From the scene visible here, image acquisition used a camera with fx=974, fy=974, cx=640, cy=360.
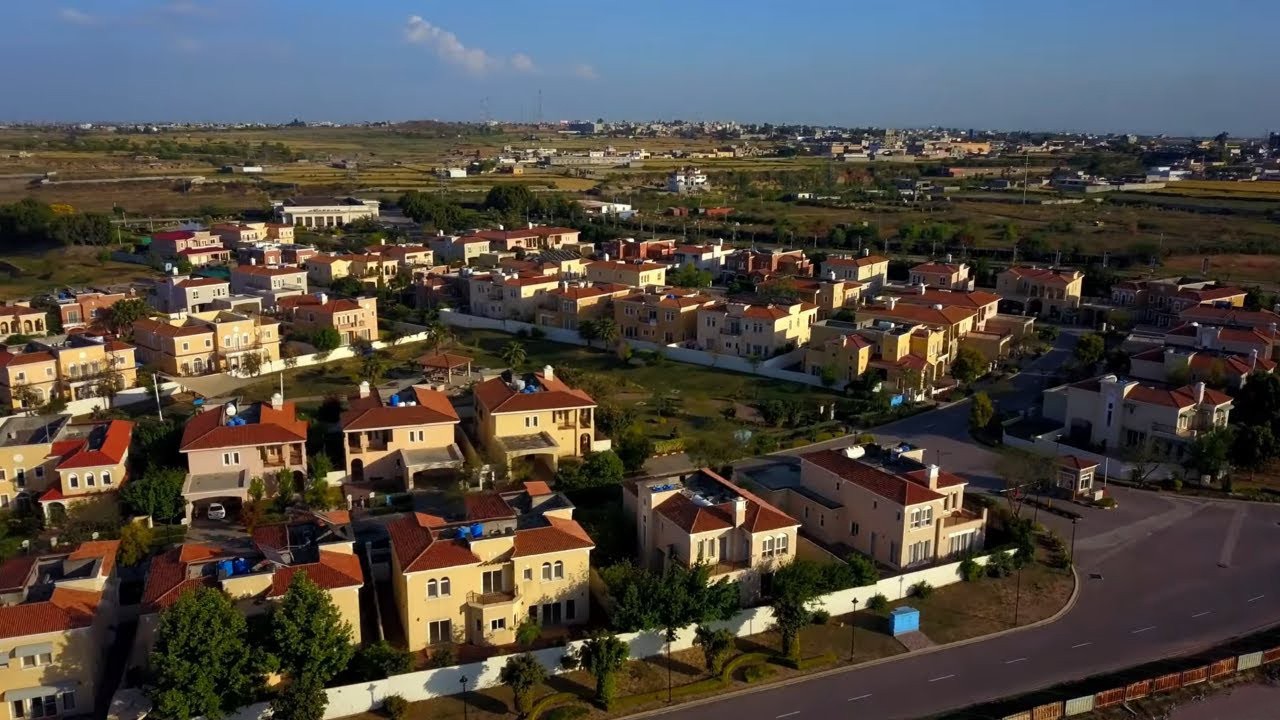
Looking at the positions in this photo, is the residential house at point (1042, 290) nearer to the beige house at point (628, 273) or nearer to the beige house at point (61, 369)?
the beige house at point (628, 273)

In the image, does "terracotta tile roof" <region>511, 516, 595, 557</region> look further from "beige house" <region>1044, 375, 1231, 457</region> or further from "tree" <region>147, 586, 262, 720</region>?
"beige house" <region>1044, 375, 1231, 457</region>

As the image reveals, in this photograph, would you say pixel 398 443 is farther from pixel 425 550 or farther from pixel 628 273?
pixel 628 273

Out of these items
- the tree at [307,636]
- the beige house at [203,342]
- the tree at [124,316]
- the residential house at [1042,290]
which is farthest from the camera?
the residential house at [1042,290]

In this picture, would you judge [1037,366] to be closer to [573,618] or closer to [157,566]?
[573,618]

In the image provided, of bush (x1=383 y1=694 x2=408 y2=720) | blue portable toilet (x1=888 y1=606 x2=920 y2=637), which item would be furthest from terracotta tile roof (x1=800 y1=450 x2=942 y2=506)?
bush (x1=383 y1=694 x2=408 y2=720)

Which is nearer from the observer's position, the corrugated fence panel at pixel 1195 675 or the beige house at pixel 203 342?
the corrugated fence panel at pixel 1195 675

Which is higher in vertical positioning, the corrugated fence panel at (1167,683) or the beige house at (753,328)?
the beige house at (753,328)

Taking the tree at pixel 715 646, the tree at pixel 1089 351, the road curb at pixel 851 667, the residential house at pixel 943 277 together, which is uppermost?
the residential house at pixel 943 277

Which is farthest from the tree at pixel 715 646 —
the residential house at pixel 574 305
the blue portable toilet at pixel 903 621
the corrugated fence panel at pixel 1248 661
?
the residential house at pixel 574 305
